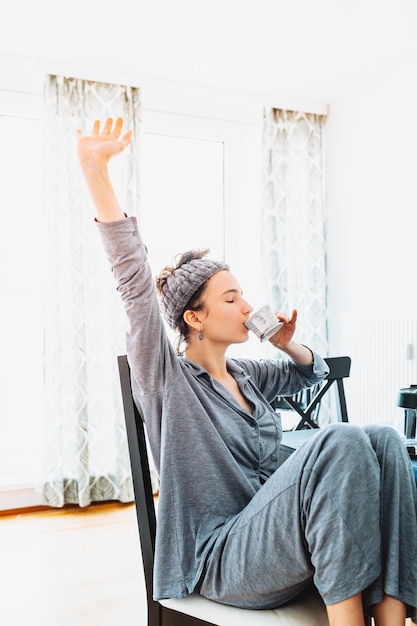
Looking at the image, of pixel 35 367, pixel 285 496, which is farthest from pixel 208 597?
pixel 35 367

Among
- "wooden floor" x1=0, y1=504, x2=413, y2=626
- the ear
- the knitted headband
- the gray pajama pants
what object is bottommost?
"wooden floor" x1=0, y1=504, x2=413, y2=626

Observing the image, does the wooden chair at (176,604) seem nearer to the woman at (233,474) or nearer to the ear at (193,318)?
the woman at (233,474)

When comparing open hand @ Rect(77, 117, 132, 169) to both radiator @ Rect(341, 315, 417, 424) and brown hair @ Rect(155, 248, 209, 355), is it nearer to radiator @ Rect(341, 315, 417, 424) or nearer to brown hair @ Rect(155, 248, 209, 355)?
brown hair @ Rect(155, 248, 209, 355)

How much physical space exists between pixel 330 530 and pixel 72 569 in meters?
1.71

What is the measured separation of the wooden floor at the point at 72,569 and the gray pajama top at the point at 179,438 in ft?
3.15

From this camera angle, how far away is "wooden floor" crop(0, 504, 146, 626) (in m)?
1.94

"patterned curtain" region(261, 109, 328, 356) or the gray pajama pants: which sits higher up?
"patterned curtain" region(261, 109, 328, 356)

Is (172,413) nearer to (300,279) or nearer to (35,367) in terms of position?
(35,367)

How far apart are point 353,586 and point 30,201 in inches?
Result: 110

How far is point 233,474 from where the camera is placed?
1.19m

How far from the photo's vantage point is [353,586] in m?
0.91

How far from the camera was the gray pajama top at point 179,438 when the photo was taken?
112cm

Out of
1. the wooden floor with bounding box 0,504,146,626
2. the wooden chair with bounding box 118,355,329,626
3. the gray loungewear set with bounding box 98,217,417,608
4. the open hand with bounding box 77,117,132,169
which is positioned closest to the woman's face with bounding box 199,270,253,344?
the gray loungewear set with bounding box 98,217,417,608

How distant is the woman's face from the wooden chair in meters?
0.24
